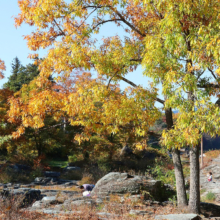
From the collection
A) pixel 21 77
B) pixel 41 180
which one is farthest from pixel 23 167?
pixel 21 77

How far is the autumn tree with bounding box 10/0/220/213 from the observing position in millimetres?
6625

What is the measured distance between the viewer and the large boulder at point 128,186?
10.1m

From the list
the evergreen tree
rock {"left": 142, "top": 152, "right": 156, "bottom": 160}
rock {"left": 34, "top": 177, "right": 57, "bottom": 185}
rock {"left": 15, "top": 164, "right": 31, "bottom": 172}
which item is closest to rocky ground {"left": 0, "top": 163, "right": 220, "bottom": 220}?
rock {"left": 34, "top": 177, "right": 57, "bottom": 185}

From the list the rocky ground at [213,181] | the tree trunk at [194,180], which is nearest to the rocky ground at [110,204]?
the tree trunk at [194,180]

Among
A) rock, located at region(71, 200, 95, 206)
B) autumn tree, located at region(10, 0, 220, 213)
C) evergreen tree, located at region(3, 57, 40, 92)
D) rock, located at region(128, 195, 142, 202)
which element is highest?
evergreen tree, located at region(3, 57, 40, 92)

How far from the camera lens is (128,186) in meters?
10.2

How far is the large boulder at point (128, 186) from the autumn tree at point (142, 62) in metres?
1.75

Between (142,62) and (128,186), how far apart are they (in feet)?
16.9

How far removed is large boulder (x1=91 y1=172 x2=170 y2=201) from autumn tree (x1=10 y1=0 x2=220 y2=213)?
68.9 inches

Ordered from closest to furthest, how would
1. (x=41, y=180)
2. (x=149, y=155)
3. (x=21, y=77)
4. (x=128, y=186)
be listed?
(x=128, y=186), (x=41, y=180), (x=149, y=155), (x=21, y=77)

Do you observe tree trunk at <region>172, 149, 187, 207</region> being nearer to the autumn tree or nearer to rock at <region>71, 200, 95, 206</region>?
the autumn tree

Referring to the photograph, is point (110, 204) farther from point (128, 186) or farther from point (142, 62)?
point (142, 62)

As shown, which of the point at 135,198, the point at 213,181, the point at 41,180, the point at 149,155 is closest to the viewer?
the point at 135,198

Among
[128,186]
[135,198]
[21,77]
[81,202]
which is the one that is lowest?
[135,198]
